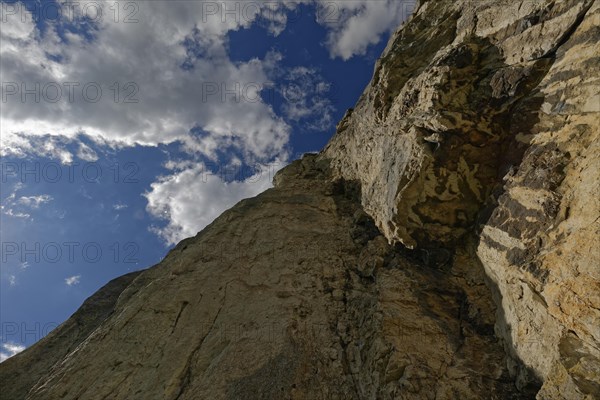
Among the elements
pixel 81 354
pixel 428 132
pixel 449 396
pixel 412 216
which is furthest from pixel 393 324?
pixel 81 354

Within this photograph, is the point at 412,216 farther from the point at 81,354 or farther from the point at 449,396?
the point at 81,354

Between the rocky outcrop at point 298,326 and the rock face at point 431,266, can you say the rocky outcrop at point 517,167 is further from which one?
the rocky outcrop at point 298,326

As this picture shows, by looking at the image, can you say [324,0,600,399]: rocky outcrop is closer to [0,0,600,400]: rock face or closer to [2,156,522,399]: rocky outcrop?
[0,0,600,400]: rock face

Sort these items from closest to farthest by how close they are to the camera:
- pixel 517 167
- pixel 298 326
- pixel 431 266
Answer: pixel 517 167
pixel 298 326
pixel 431 266

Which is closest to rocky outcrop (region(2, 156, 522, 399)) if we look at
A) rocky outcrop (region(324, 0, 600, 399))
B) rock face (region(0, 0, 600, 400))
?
rock face (region(0, 0, 600, 400))

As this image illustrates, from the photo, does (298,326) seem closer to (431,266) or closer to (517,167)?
(431,266)

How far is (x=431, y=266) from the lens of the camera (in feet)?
39.0

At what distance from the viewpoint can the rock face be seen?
25.9 ft

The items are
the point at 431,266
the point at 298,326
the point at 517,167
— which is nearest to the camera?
the point at 517,167

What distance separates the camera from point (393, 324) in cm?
1022

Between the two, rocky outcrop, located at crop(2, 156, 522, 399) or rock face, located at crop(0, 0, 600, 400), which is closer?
rock face, located at crop(0, 0, 600, 400)

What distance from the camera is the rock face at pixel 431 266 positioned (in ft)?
25.9

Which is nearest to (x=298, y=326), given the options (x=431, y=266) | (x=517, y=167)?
(x=431, y=266)

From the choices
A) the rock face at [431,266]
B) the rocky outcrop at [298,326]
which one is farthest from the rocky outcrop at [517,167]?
the rocky outcrop at [298,326]
